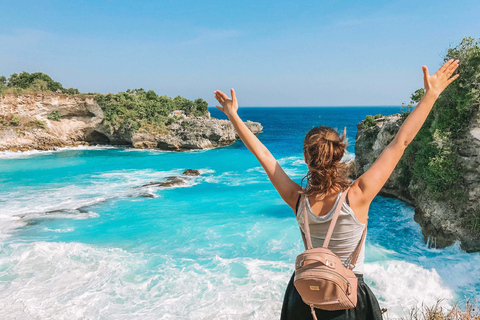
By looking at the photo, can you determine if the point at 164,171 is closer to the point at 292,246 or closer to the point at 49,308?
the point at 292,246

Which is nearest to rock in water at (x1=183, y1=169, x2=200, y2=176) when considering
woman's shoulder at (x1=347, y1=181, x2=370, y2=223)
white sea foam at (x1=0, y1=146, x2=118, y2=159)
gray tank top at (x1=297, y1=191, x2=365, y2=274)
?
white sea foam at (x1=0, y1=146, x2=118, y2=159)

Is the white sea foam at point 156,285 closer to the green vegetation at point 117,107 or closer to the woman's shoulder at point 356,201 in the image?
the woman's shoulder at point 356,201

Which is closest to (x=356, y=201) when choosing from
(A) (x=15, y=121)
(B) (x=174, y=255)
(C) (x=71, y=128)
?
(B) (x=174, y=255)

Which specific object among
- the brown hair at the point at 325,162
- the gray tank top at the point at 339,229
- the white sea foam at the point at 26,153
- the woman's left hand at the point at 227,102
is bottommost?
the white sea foam at the point at 26,153

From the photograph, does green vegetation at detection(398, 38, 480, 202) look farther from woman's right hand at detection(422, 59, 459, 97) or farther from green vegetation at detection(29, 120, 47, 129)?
green vegetation at detection(29, 120, 47, 129)

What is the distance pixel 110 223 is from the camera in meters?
13.0

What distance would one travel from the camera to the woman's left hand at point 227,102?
199cm

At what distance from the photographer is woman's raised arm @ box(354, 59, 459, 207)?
1.60 metres

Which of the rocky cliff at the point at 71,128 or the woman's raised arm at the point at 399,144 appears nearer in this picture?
the woman's raised arm at the point at 399,144

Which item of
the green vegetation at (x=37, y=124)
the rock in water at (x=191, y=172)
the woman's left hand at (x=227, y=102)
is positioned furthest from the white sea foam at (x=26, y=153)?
the woman's left hand at (x=227, y=102)

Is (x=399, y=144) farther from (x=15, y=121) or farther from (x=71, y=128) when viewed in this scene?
(x=71, y=128)

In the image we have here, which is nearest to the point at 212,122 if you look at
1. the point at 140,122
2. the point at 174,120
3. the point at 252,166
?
the point at 174,120

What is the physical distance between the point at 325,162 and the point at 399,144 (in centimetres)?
41

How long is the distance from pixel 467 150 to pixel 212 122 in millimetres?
30395
